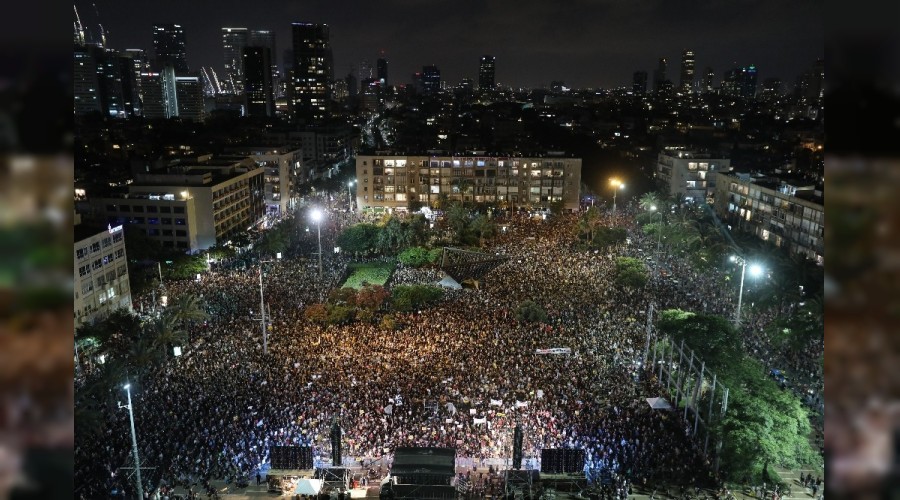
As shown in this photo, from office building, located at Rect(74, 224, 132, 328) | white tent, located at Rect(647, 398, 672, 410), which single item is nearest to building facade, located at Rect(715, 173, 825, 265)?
white tent, located at Rect(647, 398, 672, 410)

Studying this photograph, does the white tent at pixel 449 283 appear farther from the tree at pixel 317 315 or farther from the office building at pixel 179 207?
the office building at pixel 179 207

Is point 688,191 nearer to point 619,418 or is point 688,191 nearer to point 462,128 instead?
point 619,418

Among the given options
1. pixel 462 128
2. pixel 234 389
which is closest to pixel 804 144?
pixel 462 128

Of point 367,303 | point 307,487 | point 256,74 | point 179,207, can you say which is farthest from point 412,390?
point 256,74

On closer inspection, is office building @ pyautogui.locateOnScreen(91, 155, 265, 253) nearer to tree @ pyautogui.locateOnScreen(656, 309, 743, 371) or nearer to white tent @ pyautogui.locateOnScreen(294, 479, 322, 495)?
white tent @ pyautogui.locateOnScreen(294, 479, 322, 495)

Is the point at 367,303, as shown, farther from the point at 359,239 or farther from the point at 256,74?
the point at 256,74

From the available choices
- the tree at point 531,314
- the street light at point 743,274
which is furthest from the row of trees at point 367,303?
the street light at point 743,274
